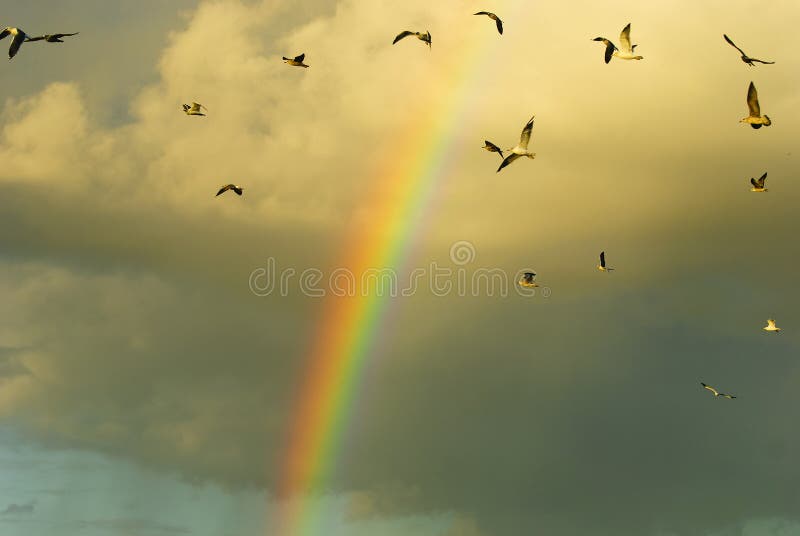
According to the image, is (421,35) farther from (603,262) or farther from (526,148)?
(603,262)

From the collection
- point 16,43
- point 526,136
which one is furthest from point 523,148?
point 16,43

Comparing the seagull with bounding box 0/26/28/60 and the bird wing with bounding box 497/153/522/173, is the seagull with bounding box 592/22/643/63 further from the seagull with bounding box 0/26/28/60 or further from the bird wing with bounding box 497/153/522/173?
the seagull with bounding box 0/26/28/60

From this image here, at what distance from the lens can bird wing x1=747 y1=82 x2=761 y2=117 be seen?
250 feet

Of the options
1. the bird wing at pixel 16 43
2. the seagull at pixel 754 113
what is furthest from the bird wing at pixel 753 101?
the bird wing at pixel 16 43

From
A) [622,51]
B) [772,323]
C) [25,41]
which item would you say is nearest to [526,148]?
[622,51]

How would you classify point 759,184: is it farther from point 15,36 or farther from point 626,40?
point 15,36

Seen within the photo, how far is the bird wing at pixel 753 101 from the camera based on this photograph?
7606cm

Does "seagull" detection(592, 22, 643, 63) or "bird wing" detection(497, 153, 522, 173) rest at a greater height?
"seagull" detection(592, 22, 643, 63)

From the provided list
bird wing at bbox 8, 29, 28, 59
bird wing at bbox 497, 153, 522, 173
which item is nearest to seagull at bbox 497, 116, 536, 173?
bird wing at bbox 497, 153, 522, 173

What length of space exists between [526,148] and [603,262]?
29.2 meters

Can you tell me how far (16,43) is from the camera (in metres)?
73.1

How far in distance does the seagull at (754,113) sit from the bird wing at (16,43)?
53.3 meters

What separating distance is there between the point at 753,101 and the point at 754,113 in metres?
1.38

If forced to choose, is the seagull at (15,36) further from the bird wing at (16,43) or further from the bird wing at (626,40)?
the bird wing at (626,40)
